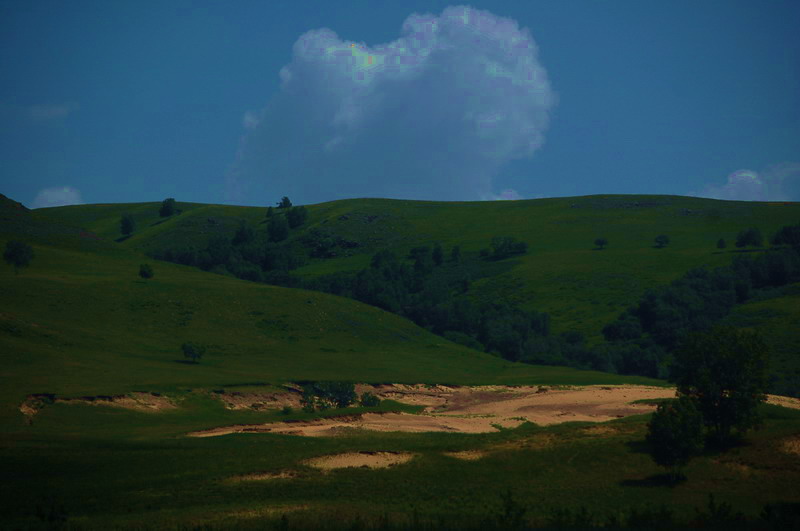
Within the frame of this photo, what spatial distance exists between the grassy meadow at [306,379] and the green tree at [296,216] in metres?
25.0

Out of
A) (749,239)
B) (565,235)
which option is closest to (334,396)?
(749,239)

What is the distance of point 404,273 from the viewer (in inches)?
5969

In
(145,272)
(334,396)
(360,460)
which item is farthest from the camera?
(145,272)

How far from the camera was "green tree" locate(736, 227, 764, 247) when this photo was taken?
456ft

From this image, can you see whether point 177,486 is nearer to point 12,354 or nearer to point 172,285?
point 12,354

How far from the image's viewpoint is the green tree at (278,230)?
17912 cm

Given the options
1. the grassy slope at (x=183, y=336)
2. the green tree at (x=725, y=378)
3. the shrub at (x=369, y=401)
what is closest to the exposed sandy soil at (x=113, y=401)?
the grassy slope at (x=183, y=336)

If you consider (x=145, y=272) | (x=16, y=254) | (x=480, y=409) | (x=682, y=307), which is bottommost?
(x=480, y=409)

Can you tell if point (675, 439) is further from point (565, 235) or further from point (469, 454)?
point (565, 235)

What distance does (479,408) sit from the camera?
62938 mm

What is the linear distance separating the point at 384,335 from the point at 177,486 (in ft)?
220

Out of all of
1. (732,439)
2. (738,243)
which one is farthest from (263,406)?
(738,243)

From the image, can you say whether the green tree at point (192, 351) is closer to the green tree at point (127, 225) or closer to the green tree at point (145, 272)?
the green tree at point (145, 272)

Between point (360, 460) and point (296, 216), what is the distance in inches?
6217
